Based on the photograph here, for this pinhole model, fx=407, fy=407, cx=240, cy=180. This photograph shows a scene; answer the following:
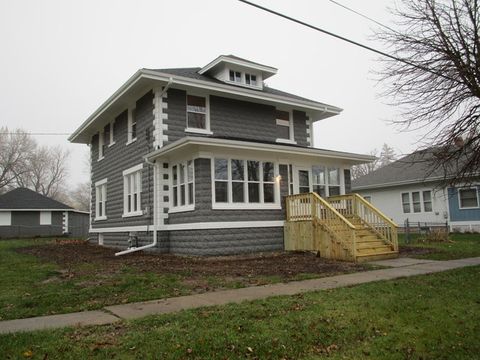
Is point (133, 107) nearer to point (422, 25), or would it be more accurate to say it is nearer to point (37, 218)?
point (422, 25)

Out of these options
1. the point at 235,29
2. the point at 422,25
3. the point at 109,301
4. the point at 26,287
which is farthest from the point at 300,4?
the point at 26,287

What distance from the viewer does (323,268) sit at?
1036 cm

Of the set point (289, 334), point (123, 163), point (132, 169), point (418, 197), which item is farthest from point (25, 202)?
point (289, 334)

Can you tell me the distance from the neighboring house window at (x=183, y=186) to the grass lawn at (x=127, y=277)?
6.09 feet

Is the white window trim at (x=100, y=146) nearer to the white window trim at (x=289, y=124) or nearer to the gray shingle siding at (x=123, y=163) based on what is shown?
the gray shingle siding at (x=123, y=163)

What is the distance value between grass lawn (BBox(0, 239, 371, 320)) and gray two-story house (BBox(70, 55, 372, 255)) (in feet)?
4.39

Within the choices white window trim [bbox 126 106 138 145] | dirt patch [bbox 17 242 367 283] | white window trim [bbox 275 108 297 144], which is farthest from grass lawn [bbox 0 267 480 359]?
white window trim [bbox 126 106 138 145]

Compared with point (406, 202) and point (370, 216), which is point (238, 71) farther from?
point (406, 202)

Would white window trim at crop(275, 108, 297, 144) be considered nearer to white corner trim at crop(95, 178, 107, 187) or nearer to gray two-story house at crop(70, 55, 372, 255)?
A: gray two-story house at crop(70, 55, 372, 255)

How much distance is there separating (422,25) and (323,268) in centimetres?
675

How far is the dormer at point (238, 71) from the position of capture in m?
17.5

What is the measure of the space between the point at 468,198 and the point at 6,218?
34702mm

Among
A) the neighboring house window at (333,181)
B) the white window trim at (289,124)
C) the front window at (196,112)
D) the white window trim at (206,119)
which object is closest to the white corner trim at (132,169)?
the white window trim at (206,119)

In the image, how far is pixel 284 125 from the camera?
18.2 metres
